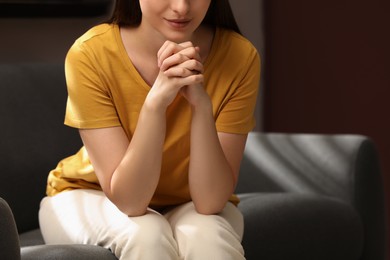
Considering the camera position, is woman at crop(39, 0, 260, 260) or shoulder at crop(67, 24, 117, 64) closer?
woman at crop(39, 0, 260, 260)

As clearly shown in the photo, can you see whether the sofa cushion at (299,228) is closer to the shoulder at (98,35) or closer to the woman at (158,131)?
the woman at (158,131)

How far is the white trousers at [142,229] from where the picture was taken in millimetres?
1695

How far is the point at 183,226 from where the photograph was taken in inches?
69.9

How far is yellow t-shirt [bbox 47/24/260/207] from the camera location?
187 cm

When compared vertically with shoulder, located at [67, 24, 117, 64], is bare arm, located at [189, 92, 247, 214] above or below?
below

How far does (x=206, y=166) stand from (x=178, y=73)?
184 millimetres

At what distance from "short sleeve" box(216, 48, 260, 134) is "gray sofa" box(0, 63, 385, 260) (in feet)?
1.20

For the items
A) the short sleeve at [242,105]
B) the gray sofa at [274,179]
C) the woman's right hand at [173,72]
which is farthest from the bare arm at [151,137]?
the gray sofa at [274,179]

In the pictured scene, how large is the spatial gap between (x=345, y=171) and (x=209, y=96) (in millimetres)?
824

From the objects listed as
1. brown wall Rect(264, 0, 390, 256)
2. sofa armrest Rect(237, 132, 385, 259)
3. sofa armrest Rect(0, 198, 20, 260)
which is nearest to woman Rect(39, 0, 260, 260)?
sofa armrest Rect(0, 198, 20, 260)

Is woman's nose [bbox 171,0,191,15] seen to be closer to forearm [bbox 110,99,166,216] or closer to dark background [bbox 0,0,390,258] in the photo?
forearm [bbox 110,99,166,216]

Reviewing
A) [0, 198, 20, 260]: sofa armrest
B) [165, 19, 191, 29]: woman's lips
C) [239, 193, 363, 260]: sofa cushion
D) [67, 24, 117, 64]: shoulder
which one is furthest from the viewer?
[239, 193, 363, 260]: sofa cushion

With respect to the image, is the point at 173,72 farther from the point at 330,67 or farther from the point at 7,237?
the point at 330,67

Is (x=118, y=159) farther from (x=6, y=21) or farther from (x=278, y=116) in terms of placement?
(x=278, y=116)
